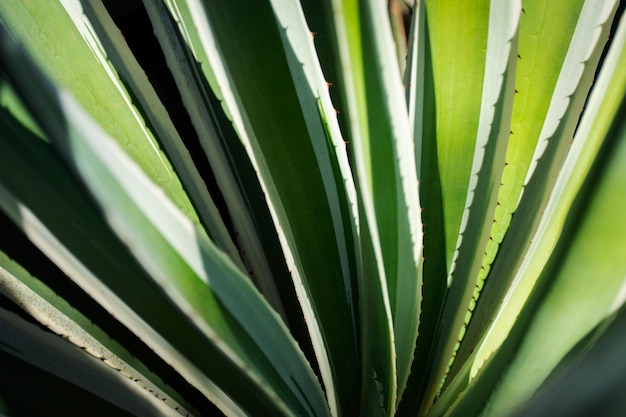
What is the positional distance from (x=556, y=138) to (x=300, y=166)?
0.27 metres

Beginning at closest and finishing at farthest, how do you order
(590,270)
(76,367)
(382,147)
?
1. (590,270)
2. (382,147)
3. (76,367)

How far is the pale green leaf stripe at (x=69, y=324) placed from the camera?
0.58 meters

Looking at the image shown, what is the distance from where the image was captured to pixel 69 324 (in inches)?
23.4

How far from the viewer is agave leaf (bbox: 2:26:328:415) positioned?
Answer: 13.3 inches

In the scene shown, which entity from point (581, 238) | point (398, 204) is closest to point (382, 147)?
point (398, 204)

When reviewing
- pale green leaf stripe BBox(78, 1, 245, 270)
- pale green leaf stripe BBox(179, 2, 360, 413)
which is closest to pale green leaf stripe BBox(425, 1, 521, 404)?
pale green leaf stripe BBox(179, 2, 360, 413)

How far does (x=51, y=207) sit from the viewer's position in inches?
18.2

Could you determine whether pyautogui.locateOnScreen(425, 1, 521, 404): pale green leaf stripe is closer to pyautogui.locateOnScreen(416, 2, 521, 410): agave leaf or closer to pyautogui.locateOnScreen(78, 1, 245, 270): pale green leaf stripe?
pyautogui.locateOnScreen(416, 2, 521, 410): agave leaf

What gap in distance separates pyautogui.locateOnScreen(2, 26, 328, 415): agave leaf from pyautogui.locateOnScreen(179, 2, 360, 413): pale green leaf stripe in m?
0.06

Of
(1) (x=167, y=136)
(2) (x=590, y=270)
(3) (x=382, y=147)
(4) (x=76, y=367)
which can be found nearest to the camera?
(2) (x=590, y=270)

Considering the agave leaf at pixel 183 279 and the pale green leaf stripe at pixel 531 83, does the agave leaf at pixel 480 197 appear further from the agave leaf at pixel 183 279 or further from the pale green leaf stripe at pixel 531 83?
the agave leaf at pixel 183 279

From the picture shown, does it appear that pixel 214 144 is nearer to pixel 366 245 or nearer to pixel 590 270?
pixel 366 245

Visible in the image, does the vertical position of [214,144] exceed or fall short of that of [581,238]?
it exceeds it

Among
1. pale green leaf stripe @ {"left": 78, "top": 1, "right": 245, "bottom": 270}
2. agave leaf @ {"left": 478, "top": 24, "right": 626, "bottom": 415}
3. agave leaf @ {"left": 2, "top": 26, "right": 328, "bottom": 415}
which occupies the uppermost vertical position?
pale green leaf stripe @ {"left": 78, "top": 1, "right": 245, "bottom": 270}
